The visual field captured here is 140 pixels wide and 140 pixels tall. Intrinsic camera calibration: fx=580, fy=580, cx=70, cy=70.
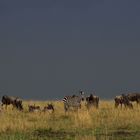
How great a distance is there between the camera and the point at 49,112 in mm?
35500

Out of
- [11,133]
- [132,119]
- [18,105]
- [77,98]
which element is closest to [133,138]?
[11,133]

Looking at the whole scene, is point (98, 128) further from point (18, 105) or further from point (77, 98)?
point (18, 105)

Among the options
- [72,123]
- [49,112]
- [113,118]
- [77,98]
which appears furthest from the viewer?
[77,98]

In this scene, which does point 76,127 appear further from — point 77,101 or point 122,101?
point 122,101

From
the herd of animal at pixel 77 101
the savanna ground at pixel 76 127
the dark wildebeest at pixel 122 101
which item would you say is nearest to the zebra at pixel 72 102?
the herd of animal at pixel 77 101

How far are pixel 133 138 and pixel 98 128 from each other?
12.9 ft

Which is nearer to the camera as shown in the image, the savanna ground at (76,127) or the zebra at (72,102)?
the savanna ground at (76,127)

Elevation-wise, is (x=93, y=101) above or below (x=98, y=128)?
above

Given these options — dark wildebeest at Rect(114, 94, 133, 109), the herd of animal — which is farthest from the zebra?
dark wildebeest at Rect(114, 94, 133, 109)

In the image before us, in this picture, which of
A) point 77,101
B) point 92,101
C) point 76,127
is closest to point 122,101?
point 92,101

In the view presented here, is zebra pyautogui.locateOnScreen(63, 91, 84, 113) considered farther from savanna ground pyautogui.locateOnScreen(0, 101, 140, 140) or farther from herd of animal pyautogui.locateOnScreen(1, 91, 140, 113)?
savanna ground pyautogui.locateOnScreen(0, 101, 140, 140)

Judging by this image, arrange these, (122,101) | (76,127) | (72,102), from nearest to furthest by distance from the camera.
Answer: (76,127) < (72,102) < (122,101)

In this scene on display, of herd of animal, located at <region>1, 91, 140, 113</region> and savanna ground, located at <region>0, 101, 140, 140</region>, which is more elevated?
herd of animal, located at <region>1, 91, 140, 113</region>

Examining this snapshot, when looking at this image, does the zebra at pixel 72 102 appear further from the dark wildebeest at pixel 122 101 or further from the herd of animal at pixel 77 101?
the dark wildebeest at pixel 122 101
